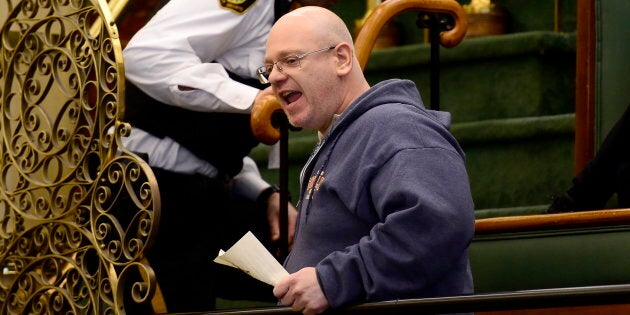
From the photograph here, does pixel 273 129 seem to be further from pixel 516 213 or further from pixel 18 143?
pixel 516 213

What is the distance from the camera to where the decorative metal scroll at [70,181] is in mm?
2973

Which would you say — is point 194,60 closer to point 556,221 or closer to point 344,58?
point 344,58

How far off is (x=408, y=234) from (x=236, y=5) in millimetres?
1194

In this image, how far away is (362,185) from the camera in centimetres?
233

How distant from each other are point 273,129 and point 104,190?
0.41 meters

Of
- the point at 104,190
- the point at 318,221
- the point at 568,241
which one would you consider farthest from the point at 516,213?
the point at 318,221

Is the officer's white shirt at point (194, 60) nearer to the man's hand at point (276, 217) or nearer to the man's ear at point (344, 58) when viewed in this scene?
the man's hand at point (276, 217)

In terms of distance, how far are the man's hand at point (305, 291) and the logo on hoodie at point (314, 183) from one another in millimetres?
192

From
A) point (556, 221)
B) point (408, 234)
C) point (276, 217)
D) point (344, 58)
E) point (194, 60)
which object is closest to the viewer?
point (408, 234)

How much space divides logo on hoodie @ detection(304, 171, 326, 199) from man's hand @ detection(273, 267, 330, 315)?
192 mm

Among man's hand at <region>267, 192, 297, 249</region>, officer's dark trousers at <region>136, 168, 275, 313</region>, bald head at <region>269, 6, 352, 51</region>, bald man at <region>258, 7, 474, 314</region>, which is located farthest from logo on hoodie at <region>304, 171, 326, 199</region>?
man's hand at <region>267, 192, 297, 249</region>

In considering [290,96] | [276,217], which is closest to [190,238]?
[276,217]

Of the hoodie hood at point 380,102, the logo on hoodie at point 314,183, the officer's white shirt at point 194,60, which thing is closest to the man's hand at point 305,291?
the logo on hoodie at point 314,183

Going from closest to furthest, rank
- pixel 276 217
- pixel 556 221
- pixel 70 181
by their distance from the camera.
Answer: pixel 556 221 → pixel 70 181 → pixel 276 217
